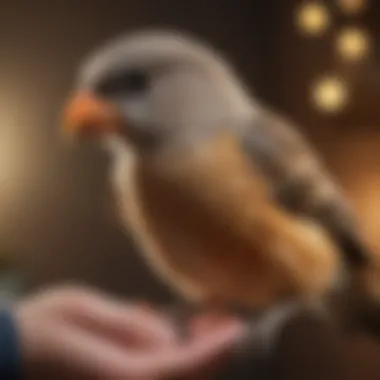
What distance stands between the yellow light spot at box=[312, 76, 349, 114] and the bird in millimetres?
57

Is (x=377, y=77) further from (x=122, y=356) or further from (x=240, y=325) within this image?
(x=122, y=356)

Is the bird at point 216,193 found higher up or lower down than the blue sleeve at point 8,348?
higher up

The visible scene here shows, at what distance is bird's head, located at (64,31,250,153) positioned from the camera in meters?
1.03

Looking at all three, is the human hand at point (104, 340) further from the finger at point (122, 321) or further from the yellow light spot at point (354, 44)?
the yellow light spot at point (354, 44)

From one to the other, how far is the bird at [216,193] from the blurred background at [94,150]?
3 cm

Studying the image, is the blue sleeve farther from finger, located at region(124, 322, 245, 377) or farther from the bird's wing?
the bird's wing

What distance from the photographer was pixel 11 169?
1.04 meters

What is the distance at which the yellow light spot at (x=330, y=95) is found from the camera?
1.06 m

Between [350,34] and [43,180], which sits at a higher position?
[350,34]

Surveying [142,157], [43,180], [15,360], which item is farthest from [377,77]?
[15,360]

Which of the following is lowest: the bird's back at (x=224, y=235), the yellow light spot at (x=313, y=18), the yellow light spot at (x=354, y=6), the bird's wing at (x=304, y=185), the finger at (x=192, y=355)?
the finger at (x=192, y=355)

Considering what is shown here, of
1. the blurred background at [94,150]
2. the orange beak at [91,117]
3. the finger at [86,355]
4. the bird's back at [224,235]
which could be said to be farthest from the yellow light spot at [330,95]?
the finger at [86,355]

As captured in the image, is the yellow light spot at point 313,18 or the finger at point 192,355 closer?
the finger at point 192,355

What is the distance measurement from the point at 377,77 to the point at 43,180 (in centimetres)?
47
